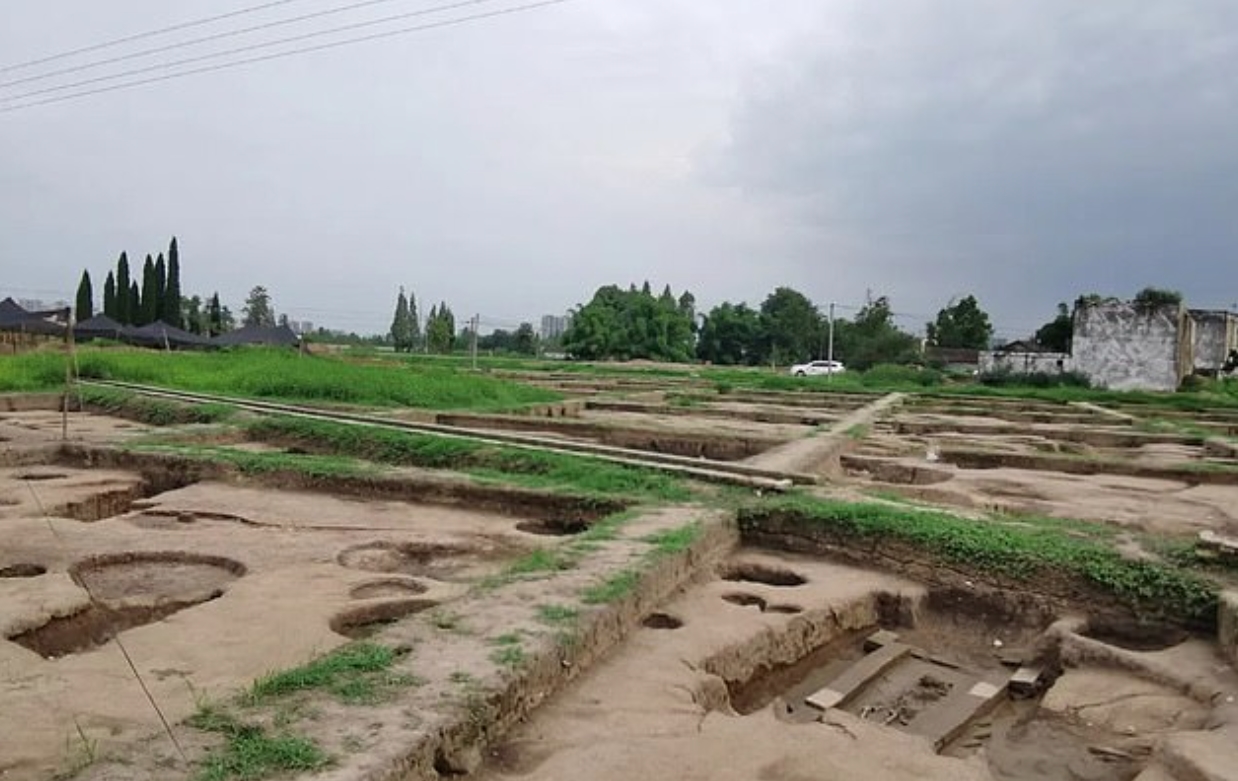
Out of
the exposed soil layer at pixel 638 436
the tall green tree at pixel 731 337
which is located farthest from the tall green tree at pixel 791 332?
the exposed soil layer at pixel 638 436

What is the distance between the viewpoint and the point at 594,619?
15.2 ft

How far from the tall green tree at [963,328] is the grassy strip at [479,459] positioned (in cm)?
5074

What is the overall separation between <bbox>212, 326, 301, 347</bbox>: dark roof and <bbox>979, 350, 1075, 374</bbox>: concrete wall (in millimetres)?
29250

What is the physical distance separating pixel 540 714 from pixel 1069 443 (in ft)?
45.8

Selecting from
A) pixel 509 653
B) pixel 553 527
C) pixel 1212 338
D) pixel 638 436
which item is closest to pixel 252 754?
pixel 509 653

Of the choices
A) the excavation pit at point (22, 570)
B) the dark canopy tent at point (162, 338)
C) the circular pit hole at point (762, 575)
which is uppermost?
the dark canopy tent at point (162, 338)

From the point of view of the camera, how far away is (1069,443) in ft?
51.0

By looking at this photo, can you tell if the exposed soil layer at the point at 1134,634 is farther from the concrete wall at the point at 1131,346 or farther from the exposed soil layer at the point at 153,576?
the concrete wall at the point at 1131,346

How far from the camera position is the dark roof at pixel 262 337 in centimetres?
4047

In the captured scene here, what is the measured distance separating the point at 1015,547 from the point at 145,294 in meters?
50.3

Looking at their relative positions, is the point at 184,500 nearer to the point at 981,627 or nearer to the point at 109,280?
the point at 981,627

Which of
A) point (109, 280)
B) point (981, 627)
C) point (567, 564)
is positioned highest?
point (109, 280)

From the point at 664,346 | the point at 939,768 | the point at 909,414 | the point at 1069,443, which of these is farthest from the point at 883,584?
the point at 664,346

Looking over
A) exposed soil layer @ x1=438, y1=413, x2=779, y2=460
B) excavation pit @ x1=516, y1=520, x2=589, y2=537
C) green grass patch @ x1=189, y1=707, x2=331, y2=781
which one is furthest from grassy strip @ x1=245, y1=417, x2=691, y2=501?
green grass patch @ x1=189, y1=707, x2=331, y2=781
